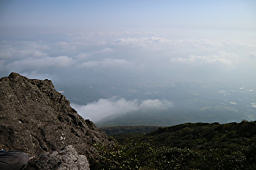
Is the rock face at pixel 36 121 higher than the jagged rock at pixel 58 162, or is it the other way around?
the rock face at pixel 36 121

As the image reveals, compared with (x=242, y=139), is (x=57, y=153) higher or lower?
higher

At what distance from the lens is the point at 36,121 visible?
18953mm

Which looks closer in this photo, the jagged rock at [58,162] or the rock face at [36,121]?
the jagged rock at [58,162]

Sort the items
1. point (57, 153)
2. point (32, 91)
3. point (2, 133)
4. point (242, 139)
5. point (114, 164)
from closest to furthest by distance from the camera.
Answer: point (57, 153) < point (2, 133) < point (114, 164) < point (32, 91) < point (242, 139)

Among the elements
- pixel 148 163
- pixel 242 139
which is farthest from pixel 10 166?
pixel 242 139

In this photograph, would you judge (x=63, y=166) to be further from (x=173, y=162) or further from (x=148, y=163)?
(x=173, y=162)

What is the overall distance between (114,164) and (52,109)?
1059cm

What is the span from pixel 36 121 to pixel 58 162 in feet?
27.5

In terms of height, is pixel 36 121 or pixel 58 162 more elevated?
pixel 36 121

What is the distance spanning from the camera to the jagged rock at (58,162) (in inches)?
463

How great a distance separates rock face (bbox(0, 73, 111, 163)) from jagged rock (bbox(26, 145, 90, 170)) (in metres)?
4.35

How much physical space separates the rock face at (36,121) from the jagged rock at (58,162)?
14.3 feet

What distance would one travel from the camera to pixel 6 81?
20953mm

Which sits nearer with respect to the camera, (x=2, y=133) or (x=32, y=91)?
(x=2, y=133)
